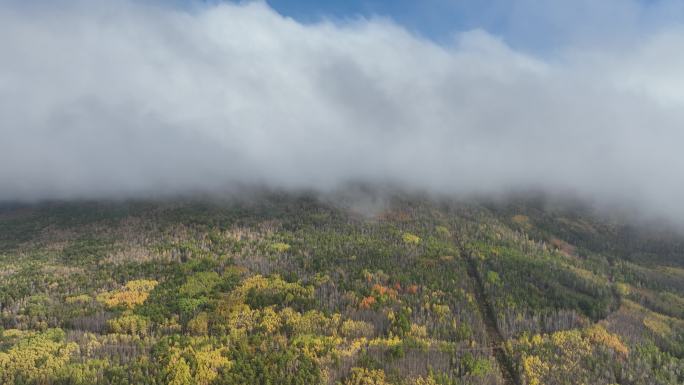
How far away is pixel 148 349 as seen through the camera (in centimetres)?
11138

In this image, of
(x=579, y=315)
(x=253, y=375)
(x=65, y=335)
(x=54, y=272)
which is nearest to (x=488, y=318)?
(x=579, y=315)

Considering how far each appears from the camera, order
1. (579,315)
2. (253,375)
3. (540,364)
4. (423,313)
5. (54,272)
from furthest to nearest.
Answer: (54,272), (579,315), (423,313), (540,364), (253,375)

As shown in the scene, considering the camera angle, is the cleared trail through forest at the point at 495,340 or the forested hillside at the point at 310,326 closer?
the forested hillside at the point at 310,326

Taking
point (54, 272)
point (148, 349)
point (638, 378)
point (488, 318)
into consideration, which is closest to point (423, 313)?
point (488, 318)

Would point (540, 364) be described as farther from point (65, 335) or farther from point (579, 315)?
point (65, 335)

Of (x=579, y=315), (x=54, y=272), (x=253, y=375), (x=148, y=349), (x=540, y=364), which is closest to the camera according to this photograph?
(x=253, y=375)

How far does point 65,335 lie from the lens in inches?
4628

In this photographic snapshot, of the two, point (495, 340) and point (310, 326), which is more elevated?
point (310, 326)

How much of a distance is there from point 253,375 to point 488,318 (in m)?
92.2

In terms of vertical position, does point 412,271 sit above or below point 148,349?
above

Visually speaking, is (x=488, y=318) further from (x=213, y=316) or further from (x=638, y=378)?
(x=213, y=316)

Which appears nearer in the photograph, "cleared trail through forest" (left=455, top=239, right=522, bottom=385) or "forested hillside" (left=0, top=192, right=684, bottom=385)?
"forested hillside" (left=0, top=192, right=684, bottom=385)

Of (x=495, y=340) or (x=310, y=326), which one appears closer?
(x=310, y=326)

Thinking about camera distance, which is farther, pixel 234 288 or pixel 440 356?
pixel 234 288
